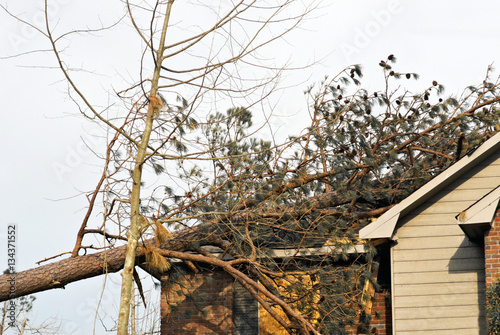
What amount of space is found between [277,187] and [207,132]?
5.21 feet

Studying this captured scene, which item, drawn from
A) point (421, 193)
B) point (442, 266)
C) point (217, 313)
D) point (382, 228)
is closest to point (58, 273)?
point (217, 313)

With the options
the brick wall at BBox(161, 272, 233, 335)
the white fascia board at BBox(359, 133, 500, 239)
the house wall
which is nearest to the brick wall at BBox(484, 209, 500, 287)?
the white fascia board at BBox(359, 133, 500, 239)

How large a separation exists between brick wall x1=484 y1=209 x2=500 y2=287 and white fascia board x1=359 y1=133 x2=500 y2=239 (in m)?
1.29

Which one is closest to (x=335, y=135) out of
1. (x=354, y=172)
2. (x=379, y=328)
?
(x=354, y=172)

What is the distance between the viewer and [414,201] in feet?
33.3

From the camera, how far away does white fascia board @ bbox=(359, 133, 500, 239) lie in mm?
10156

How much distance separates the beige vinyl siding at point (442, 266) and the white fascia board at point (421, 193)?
349mm

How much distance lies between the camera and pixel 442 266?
33.4 feet

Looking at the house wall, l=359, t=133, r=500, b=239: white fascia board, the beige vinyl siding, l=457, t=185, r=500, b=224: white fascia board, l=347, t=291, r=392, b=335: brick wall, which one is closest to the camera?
l=457, t=185, r=500, b=224: white fascia board

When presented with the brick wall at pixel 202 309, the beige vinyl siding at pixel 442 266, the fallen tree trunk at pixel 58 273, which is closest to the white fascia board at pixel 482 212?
the beige vinyl siding at pixel 442 266

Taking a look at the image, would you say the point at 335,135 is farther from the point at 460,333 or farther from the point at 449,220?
the point at 460,333

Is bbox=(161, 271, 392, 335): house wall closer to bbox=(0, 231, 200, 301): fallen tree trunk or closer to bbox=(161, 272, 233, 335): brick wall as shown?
bbox=(161, 272, 233, 335): brick wall

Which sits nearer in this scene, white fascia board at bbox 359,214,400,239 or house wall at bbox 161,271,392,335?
white fascia board at bbox 359,214,400,239

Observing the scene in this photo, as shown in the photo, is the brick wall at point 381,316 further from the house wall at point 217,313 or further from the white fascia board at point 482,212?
the white fascia board at point 482,212
